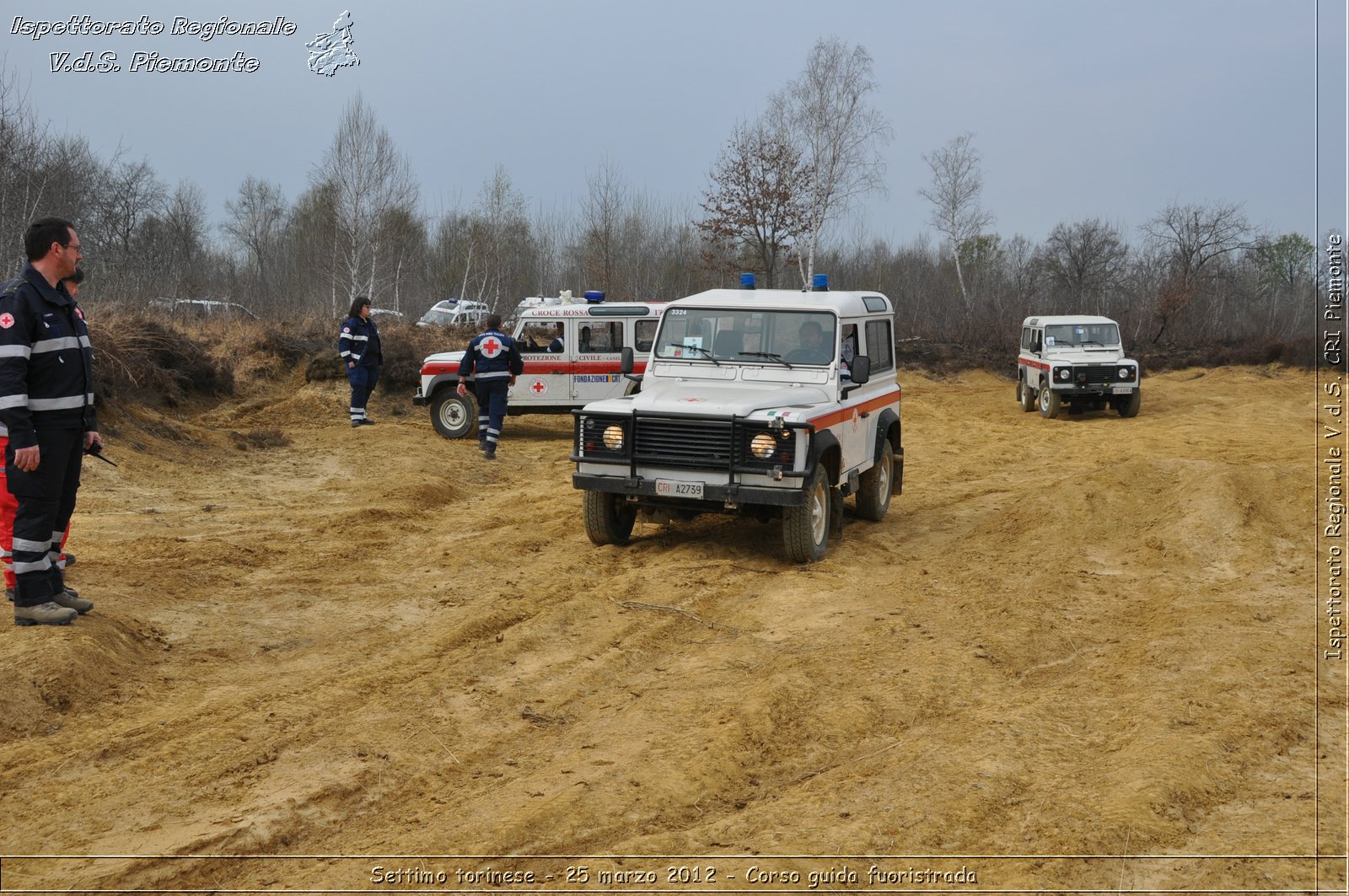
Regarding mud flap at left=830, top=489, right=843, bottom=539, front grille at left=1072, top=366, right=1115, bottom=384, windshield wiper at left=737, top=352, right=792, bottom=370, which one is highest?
windshield wiper at left=737, top=352, right=792, bottom=370

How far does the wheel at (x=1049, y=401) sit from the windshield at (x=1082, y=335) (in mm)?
933

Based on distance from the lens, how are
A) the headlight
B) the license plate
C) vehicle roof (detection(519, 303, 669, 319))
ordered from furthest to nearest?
vehicle roof (detection(519, 303, 669, 319)) → the license plate → the headlight

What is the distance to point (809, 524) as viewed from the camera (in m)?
8.48

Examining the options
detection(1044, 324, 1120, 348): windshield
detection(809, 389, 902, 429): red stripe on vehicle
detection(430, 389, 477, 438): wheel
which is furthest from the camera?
detection(1044, 324, 1120, 348): windshield

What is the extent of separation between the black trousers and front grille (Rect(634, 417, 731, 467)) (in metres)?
3.95

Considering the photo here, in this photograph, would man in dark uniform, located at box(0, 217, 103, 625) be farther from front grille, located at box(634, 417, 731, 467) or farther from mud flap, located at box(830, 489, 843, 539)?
mud flap, located at box(830, 489, 843, 539)

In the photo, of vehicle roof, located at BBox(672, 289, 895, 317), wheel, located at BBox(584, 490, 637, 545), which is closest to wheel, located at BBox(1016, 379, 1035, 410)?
vehicle roof, located at BBox(672, 289, 895, 317)

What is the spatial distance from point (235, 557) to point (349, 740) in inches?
165

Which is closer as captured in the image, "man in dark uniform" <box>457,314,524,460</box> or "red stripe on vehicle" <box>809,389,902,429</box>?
"red stripe on vehicle" <box>809,389,902,429</box>

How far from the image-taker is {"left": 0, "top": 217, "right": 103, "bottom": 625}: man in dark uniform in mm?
5641

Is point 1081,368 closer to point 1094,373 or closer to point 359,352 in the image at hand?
point 1094,373

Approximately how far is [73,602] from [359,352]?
10.5 m

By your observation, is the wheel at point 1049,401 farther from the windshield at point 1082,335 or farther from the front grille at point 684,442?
the front grille at point 684,442

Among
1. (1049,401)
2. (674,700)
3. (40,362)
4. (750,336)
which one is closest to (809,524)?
(750,336)
